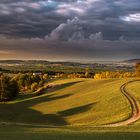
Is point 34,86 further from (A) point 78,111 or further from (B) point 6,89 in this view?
(A) point 78,111

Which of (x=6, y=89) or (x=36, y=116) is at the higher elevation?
(x=6, y=89)

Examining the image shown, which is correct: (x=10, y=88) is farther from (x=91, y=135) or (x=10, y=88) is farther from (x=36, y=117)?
(x=91, y=135)

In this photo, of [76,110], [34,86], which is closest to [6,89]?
[34,86]

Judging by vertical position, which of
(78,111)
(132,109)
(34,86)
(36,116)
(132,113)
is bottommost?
(36,116)

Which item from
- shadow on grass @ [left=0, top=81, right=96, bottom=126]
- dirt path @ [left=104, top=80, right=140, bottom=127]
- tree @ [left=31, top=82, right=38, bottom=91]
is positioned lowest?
shadow on grass @ [left=0, top=81, right=96, bottom=126]

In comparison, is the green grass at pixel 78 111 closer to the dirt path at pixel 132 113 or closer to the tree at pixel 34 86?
the dirt path at pixel 132 113

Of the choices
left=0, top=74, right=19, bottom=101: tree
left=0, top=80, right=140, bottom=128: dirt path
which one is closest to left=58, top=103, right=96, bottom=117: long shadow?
left=0, top=80, right=140, bottom=128: dirt path

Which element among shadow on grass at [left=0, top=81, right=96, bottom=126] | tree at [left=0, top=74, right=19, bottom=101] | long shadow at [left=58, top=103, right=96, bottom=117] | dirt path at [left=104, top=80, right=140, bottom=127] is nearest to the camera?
dirt path at [left=104, top=80, right=140, bottom=127]

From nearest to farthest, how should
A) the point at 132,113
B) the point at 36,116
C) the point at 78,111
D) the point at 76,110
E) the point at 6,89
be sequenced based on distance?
the point at 132,113, the point at 78,111, the point at 36,116, the point at 76,110, the point at 6,89

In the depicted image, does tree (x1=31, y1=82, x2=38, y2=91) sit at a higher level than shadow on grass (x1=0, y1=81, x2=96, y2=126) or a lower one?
higher

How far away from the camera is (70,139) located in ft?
93.9

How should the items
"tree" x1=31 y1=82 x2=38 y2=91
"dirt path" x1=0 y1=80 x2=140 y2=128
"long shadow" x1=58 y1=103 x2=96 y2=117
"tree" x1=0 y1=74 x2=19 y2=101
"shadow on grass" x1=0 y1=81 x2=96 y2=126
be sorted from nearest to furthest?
"dirt path" x1=0 y1=80 x2=140 y2=128 → "shadow on grass" x1=0 y1=81 x2=96 y2=126 → "long shadow" x1=58 y1=103 x2=96 y2=117 → "tree" x1=0 y1=74 x2=19 y2=101 → "tree" x1=31 y1=82 x2=38 y2=91

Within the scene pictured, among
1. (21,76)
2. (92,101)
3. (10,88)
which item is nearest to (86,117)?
(92,101)

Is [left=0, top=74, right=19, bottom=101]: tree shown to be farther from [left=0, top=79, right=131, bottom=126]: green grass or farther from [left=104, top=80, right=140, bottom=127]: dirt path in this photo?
[left=104, top=80, right=140, bottom=127]: dirt path
